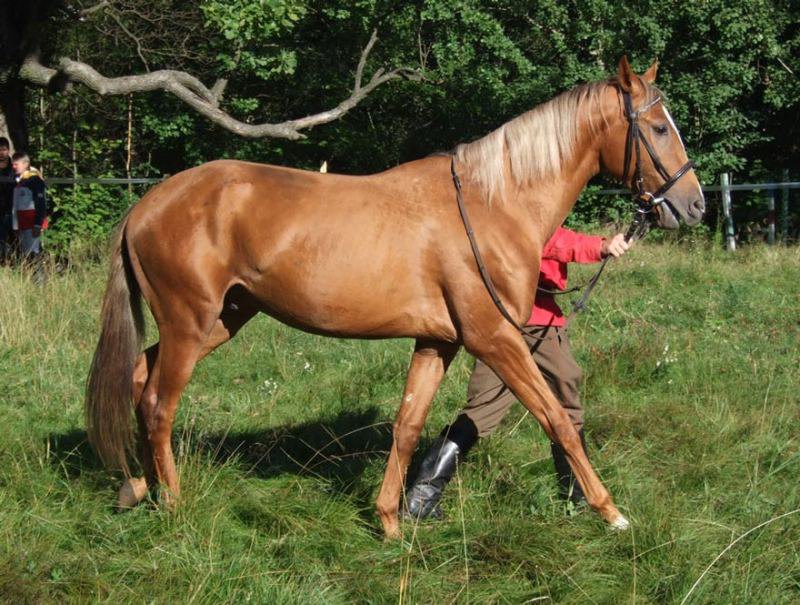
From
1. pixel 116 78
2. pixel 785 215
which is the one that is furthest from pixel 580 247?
pixel 785 215

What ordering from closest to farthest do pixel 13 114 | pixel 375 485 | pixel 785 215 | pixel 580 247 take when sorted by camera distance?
pixel 580 247 → pixel 375 485 → pixel 13 114 → pixel 785 215

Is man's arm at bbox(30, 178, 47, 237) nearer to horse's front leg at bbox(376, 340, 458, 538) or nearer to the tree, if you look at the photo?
the tree

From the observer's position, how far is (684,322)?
28.0 ft

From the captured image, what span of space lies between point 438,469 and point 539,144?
1.71 m

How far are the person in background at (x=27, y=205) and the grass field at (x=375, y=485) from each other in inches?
124

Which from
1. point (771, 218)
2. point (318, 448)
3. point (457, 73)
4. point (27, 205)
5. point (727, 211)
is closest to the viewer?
point (318, 448)

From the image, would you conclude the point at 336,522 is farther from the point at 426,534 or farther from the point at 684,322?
the point at 684,322

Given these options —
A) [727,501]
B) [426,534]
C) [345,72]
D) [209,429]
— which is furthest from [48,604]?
[345,72]

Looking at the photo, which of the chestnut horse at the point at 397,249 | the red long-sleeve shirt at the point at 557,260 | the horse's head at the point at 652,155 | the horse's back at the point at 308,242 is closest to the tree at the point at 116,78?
the horse's back at the point at 308,242

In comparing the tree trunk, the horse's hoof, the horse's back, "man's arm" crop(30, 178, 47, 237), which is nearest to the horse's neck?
the horse's back

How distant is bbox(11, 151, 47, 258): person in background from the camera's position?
1078cm

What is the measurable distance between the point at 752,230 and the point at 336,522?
12.7m

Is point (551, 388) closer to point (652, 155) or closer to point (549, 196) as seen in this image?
point (549, 196)

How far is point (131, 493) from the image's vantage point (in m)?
4.64
